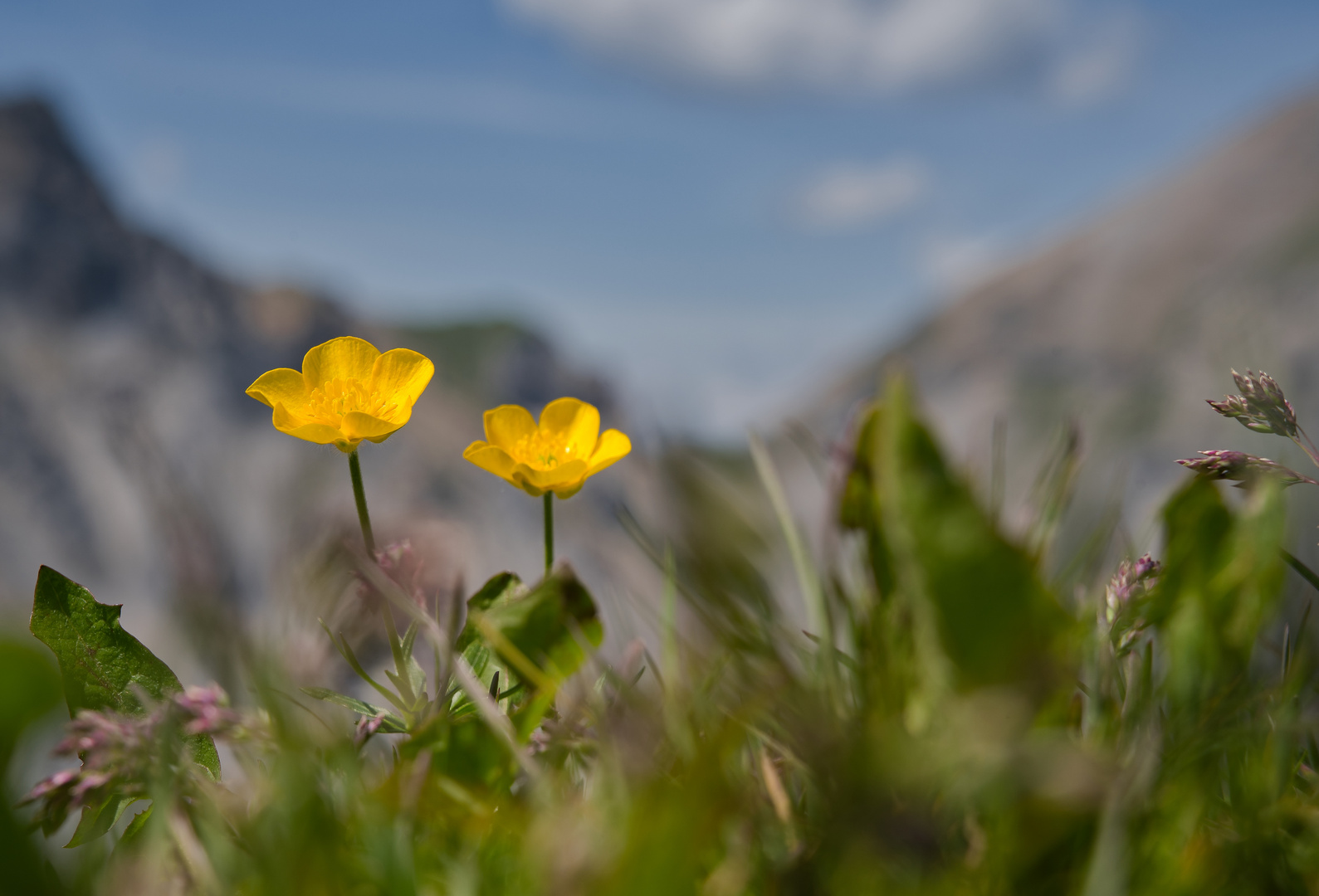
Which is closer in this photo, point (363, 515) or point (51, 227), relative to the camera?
point (363, 515)

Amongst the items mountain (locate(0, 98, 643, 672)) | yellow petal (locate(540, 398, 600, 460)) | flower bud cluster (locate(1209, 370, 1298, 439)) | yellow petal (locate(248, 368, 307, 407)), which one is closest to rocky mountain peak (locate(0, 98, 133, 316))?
mountain (locate(0, 98, 643, 672))

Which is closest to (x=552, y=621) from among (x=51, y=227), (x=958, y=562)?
(x=958, y=562)

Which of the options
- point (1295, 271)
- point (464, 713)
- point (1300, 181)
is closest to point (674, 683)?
point (464, 713)

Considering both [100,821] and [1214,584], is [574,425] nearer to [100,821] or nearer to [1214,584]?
[100,821]

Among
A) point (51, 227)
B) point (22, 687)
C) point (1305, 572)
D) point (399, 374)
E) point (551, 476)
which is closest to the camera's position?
point (22, 687)

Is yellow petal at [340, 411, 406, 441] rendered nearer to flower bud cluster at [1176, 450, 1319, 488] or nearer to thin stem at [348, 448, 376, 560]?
thin stem at [348, 448, 376, 560]

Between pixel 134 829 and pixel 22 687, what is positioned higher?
pixel 22 687
